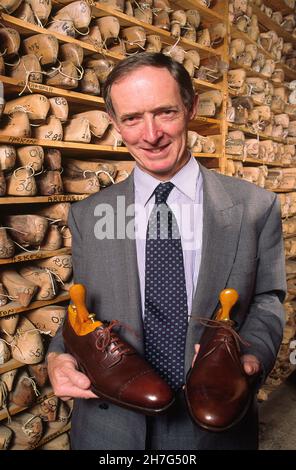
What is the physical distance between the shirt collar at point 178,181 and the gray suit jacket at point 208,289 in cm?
3

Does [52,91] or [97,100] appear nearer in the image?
[52,91]

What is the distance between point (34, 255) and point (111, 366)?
0.71m

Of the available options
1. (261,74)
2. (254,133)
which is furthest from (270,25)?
(254,133)

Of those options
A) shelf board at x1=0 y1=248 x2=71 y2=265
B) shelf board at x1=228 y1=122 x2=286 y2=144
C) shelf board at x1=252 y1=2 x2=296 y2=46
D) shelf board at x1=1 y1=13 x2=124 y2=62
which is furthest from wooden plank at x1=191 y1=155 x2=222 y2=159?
shelf board at x1=252 y1=2 x2=296 y2=46

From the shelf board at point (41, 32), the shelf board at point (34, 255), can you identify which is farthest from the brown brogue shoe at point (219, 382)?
the shelf board at point (41, 32)

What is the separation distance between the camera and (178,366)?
42.5 inches

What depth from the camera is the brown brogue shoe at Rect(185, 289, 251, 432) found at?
0.80 metres

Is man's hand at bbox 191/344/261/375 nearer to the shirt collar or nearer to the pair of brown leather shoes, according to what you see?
the pair of brown leather shoes

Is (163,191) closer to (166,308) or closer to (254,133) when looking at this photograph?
(166,308)

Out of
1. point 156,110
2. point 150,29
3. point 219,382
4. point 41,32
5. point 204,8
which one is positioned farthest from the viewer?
point 204,8

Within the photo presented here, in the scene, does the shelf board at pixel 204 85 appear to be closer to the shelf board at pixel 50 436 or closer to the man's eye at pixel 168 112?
the man's eye at pixel 168 112

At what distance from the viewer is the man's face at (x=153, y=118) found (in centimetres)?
105

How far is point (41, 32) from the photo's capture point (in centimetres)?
146

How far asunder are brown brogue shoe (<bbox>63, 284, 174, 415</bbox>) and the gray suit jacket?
141mm
